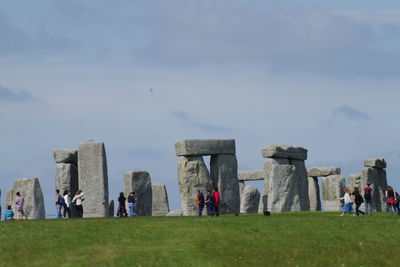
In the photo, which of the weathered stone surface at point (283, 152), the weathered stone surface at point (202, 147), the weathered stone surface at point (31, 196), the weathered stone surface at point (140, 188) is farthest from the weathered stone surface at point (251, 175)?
the weathered stone surface at point (31, 196)

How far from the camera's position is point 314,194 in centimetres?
6600

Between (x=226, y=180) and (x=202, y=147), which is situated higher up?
(x=202, y=147)

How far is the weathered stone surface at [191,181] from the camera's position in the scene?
51594 millimetres

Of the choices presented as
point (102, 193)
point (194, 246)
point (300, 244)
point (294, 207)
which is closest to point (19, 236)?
point (194, 246)

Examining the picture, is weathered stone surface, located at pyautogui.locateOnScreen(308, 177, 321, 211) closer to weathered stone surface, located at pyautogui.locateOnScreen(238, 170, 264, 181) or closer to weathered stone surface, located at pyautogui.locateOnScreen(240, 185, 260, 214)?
weathered stone surface, located at pyautogui.locateOnScreen(238, 170, 264, 181)

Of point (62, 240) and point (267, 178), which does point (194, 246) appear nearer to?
point (62, 240)

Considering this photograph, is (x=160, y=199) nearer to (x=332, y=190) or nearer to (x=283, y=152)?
(x=283, y=152)

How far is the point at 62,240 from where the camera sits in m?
34.5

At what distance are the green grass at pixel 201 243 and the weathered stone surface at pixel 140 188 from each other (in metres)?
12.1

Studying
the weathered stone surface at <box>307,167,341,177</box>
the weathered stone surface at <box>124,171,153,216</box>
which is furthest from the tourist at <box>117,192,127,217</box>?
the weathered stone surface at <box>307,167,341,177</box>

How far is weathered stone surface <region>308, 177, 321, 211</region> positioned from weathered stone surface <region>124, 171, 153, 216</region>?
631 inches

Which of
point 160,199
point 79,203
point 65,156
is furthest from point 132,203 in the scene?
point 160,199

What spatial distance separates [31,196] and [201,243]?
19.6 metres

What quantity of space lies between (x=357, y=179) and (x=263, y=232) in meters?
27.7
